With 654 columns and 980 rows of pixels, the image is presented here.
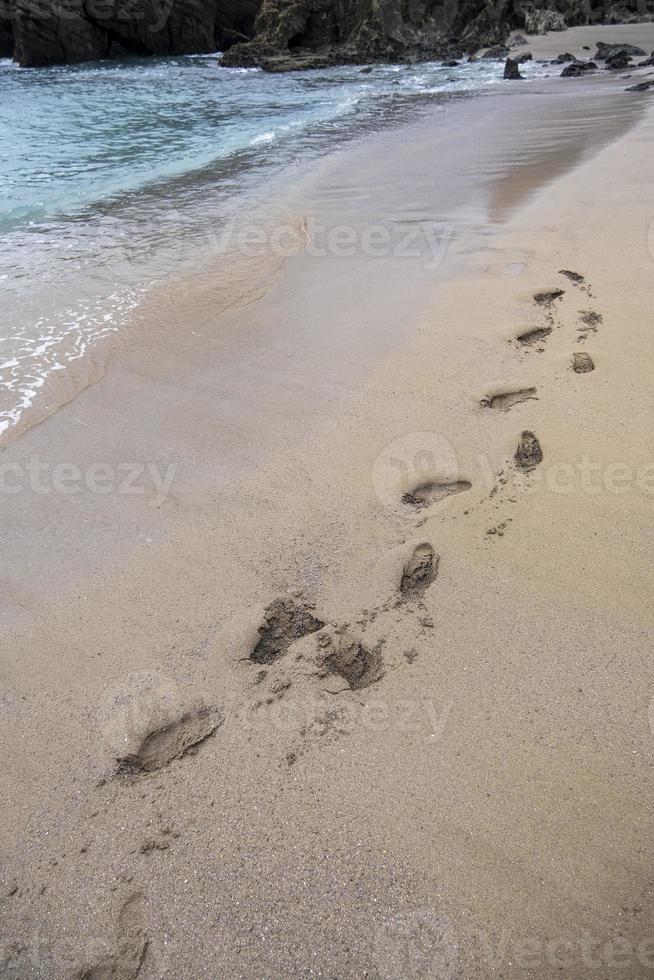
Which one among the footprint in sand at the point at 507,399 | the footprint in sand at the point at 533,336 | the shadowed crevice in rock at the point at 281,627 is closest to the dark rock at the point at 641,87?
the footprint in sand at the point at 533,336

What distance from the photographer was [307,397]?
3.47 meters

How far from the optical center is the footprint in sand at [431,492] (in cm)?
270

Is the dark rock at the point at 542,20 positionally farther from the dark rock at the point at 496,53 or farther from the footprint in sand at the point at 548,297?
the footprint in sand at the point at 548,297

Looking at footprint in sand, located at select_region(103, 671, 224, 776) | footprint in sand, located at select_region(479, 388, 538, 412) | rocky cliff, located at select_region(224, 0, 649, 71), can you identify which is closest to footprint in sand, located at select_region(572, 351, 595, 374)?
footprint in sand, located at select_region(479, 388, 538, 412)

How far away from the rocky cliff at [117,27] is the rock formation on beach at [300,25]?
4cm

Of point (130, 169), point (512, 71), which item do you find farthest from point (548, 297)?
point (512, 71)

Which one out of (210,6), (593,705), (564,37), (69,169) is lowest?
(593,705)

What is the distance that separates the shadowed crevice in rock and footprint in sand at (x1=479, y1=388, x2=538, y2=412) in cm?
169

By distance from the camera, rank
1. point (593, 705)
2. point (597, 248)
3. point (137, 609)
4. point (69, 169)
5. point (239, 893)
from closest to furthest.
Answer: point (239, 893)
point (593, 705)
point (137, 609)
point (597, 248)
point (69, 169)

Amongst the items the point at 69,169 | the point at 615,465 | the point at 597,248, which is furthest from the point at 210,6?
the point at 615,465

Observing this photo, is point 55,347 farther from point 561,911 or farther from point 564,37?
point 564,37

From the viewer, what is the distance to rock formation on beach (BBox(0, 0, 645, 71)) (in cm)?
2214

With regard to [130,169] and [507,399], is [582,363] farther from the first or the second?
[130,169]

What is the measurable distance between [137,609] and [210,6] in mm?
31965
